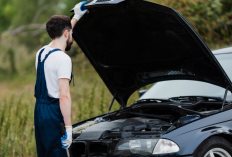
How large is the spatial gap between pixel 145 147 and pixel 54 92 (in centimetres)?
105

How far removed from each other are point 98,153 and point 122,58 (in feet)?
5.22

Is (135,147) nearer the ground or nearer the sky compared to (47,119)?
nearer the ground

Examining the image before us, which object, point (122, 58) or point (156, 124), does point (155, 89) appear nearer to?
point (122, 58)

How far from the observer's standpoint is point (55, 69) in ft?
10.0

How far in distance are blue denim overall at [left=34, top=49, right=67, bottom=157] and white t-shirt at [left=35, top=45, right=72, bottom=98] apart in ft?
0.13

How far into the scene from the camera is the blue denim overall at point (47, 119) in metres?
3.08

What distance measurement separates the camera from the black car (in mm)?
3275

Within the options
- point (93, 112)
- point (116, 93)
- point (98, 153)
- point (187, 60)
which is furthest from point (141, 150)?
point (93, 112)

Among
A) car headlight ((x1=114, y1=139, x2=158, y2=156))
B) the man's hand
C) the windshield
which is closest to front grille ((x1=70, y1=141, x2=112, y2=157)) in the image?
Answer: car headlight ((x1=114, y1=139, x2=158, y2=156))

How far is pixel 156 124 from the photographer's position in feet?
12.6

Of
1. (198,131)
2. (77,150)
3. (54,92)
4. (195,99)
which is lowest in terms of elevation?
(77,150)

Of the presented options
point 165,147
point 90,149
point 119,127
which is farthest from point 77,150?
point 165,147

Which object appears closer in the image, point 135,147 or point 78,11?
point 135,147

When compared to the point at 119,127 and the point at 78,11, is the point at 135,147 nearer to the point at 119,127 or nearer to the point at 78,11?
the point at 119,127
